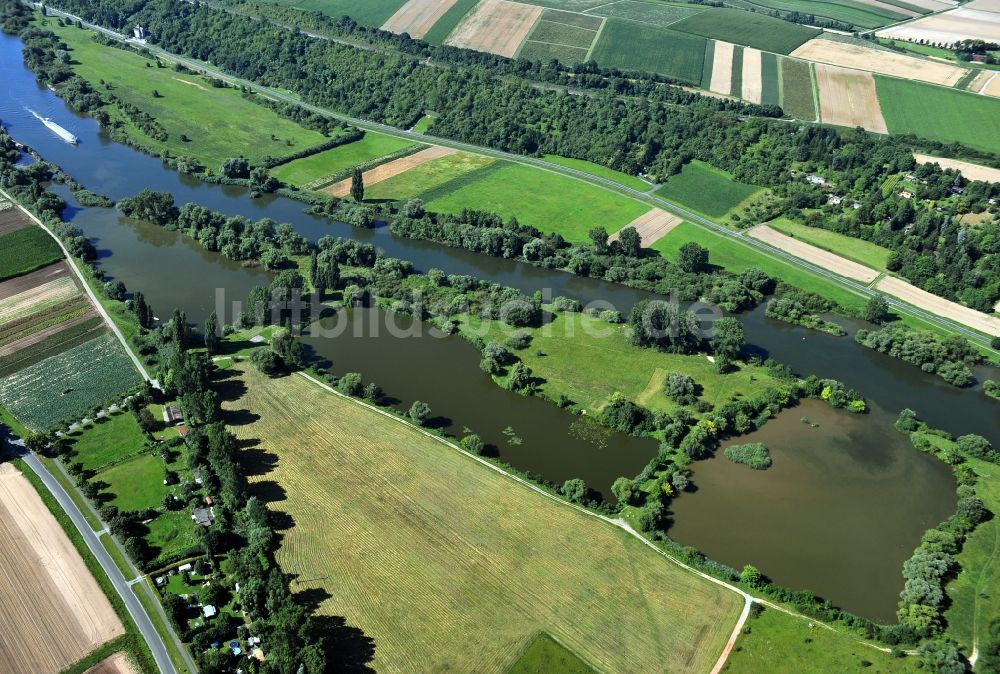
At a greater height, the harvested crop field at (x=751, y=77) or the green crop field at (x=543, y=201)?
the harvested crop field at (x=751, y=77)

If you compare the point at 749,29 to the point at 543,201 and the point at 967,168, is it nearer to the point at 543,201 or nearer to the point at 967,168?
the point at 967,168

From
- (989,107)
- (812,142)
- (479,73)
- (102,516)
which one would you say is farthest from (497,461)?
(989,107)

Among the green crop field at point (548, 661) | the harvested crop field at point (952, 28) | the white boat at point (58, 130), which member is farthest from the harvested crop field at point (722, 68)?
the green crop field at point (548, 661)

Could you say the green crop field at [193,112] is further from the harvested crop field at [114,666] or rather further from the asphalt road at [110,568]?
the harvested crop field at [114,666]

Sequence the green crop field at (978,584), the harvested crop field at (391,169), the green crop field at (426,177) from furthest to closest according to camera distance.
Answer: the harvested crop field at (391,169)
the green crop field at (426,177)
the green crop field at (978,584)

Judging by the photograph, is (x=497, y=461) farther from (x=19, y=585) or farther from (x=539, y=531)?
(x=19, y=585)

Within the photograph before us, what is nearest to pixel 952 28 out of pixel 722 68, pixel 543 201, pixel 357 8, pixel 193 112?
pixel 722 68

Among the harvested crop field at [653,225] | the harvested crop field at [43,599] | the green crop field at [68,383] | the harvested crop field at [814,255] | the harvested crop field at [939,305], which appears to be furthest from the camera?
the harvested crop field at [653,225]

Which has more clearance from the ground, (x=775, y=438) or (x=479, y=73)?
(x=479, y=73)
